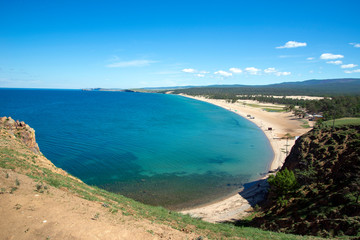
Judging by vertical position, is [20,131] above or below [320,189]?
above

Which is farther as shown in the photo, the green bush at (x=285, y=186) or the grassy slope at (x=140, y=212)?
the green bush at (x=285, y=186)

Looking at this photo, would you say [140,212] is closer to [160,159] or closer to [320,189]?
[320,189]

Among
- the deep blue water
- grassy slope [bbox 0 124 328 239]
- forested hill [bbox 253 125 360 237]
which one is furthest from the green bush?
the deep blue water

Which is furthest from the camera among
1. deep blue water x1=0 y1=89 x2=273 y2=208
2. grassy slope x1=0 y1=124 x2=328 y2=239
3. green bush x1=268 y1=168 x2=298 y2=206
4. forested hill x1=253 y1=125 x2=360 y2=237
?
deep blue water x1=0 y1=89 x2=273 y2=208

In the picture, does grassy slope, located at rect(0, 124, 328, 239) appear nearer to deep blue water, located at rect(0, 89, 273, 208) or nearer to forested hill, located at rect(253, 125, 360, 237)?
forested hill, located at rect(253, 125, 360, 237)

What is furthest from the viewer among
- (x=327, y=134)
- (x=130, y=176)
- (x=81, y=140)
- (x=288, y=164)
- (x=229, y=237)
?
(x=81, y=140)

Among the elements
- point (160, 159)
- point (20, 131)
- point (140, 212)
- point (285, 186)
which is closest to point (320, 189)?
point (285, 186)

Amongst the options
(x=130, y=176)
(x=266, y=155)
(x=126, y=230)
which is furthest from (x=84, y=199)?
(x=266, y=155)

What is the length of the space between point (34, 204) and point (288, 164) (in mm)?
27633

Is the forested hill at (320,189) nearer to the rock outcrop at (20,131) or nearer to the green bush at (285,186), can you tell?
the green bush at (285,186)

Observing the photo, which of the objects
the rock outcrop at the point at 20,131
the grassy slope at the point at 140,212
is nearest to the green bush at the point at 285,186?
the grassy slope at the point at 140,212

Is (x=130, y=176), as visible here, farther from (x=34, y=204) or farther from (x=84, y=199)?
(x=34, y=204)

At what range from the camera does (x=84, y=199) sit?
1234cm

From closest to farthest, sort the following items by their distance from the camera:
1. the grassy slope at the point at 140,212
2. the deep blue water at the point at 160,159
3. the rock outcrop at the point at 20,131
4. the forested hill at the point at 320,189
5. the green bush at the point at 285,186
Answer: the grassy slope at the point at 140,212 < the forested hill at the point at 320,189 < the green bush at the point at 285,186 < the rock outcrop at the point at 20,131 < the deep blue water at the point at 160,159
